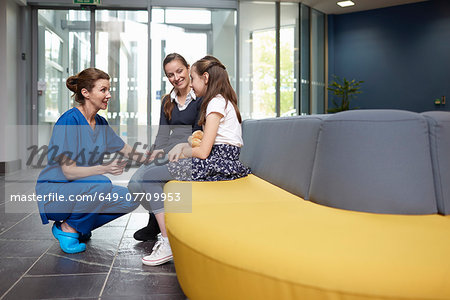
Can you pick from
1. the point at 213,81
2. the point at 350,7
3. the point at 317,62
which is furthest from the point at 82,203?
the point at 350,7

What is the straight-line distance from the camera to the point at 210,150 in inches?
79.7

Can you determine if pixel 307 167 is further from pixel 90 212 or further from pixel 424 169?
pixel 90 212

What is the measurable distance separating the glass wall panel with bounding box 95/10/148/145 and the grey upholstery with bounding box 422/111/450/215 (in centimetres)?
619

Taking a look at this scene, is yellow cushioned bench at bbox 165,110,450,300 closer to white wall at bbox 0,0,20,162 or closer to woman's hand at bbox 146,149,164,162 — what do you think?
woman's hand at bbox 146,149,164,162

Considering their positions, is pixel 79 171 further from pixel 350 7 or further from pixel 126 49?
pixel 350 7

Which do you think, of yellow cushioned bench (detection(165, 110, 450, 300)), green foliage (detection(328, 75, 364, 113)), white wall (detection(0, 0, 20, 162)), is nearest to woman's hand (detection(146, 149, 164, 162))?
yellow cushioned bench (detection(165, 110, 450, 300))

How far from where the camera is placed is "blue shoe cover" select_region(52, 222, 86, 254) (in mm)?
2209

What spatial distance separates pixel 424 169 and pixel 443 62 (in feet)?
22.4

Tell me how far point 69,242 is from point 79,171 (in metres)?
0.41

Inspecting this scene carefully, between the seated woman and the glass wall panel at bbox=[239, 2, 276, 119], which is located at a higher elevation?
the glass wall panel at bbox=[239, 2, 276, 119]

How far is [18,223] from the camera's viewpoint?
2904 millimetres

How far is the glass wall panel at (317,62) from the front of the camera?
7.65m

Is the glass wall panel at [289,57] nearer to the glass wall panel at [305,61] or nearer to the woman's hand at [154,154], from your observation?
the glass wall panel at [305,61]

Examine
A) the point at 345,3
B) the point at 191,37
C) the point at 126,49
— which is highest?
the point at 345,3
